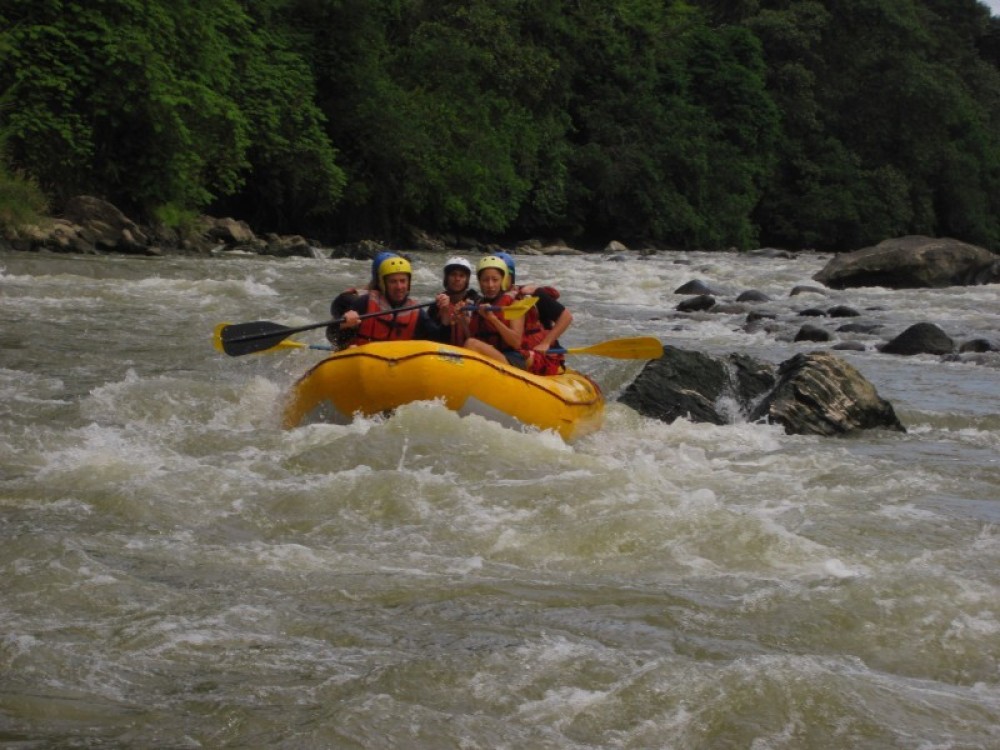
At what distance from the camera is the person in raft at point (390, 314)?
7258 millimetres

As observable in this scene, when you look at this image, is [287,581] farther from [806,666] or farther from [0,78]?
[0,78]

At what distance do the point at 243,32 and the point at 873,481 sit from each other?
19.0 metres

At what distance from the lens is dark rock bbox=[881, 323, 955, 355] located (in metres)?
11.7

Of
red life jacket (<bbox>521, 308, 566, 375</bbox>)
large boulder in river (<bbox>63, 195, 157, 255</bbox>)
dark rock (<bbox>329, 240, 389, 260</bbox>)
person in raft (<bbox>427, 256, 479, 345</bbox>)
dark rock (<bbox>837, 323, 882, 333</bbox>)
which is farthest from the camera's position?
dark rock (<bbox>329, 240, 389, 260</bbox>)

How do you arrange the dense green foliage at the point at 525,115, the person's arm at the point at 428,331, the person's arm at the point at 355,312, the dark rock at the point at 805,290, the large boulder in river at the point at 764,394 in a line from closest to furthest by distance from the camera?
1. the person's arm at the point at 355,312
2. the person's arm at the point at 428,331
3. the large boulder in river at the point at 764,394
4. the dark rock at the point at 805,290
5. the dense green foliage at the point at 525,115

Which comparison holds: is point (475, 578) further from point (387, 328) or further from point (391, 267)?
point (391, 267)

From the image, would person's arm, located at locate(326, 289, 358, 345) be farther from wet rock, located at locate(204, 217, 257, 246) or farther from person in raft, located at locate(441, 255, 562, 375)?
wet rock, located at locate(204, 217, 257, 246)

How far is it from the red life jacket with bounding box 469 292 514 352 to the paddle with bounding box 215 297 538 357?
0.08 meters

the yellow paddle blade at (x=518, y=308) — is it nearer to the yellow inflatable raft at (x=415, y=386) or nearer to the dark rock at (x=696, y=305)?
the yellow inflatable raft at (x=415, y=386)

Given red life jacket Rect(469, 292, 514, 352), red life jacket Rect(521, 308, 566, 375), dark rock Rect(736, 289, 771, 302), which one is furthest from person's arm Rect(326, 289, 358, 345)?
dark rock Rect(736, 289, 771, 302)

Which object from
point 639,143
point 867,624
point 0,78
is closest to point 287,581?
point 867,624

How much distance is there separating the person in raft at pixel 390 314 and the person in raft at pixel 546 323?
0.57 metres

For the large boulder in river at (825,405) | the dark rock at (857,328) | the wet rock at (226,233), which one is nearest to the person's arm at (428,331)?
the large boulder in river at (825,405)

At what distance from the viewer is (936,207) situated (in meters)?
42.8
